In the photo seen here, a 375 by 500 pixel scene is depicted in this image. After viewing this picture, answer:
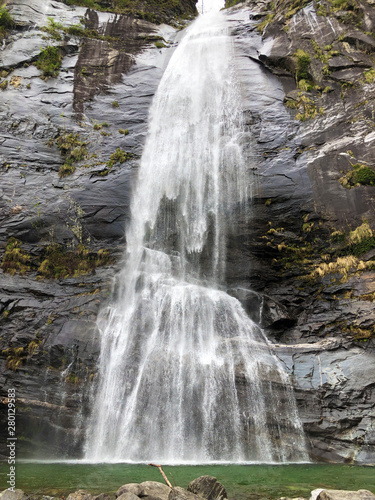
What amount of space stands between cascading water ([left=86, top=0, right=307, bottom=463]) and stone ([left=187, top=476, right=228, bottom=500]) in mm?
4659

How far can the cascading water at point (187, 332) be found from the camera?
34.7 feet

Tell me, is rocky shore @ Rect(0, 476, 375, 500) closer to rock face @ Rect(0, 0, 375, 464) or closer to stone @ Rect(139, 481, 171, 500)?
stone @ Rect(139, 481, 171, 500)

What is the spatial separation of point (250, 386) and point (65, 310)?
742cm

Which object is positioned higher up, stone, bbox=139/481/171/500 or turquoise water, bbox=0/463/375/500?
stone, bbox=139/481/171/500

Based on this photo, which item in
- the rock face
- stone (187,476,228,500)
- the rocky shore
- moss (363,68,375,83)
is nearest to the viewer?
the rocky shore

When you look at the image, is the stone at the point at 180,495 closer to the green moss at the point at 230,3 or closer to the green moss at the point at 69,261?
the green moss at the point at 69,261

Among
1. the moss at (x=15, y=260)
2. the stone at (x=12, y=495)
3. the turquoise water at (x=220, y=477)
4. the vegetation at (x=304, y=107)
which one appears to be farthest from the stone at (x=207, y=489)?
the vegetation at (x=304, y=107)

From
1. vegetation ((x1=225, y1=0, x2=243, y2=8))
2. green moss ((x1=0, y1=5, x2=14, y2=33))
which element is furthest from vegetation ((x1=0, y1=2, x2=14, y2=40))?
vegetation ((x1=225, y1=0, x2=243, y2=8))

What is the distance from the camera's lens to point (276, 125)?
1783 cm

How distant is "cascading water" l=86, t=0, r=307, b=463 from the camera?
10.6 metres

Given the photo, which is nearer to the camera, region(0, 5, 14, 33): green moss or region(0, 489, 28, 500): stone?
region(0, 489, 28, 500): stone

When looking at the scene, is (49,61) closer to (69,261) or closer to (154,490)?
(69,261)

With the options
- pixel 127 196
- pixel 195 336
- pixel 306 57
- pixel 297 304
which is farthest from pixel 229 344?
pixel 306 57

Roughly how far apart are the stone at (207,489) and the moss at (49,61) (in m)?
23.7
